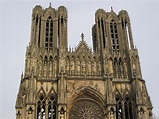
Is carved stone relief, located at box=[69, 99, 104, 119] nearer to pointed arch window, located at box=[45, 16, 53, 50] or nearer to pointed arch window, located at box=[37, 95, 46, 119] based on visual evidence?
pointed arch window, located at box=[37, 95, 46, 119]

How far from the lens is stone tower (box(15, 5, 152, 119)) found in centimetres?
2806

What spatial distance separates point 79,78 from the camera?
2981 cm

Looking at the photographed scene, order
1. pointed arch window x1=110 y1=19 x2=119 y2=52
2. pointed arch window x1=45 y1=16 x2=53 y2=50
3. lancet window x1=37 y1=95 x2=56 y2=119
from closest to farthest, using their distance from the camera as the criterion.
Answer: lancet window x1=37 y1=95 x2=56 y2=119 < pointed arch window x1=45 y1=16 x2=53 y2=50 < pointed arch window x1=110 y1=19 x2=119 y2=52

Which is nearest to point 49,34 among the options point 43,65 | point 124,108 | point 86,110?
point 43,65

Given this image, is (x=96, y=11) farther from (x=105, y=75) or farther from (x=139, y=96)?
(x=139, y=96)

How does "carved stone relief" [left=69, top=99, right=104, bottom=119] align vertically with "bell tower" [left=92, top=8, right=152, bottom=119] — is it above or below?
below

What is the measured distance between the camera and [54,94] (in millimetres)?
28703

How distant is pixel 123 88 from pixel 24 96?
395 inches

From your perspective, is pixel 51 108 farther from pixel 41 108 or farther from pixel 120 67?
pixel 120 67

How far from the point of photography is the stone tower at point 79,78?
28.1 meters

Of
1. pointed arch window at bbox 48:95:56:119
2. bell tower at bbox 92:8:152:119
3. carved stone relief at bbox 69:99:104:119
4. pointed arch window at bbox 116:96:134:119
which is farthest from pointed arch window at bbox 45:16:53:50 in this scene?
pointed arch window at bbox 116:96:134:119

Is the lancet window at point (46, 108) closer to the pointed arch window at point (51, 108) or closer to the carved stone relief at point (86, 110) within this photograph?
the pointed arch window at point (51, 108)

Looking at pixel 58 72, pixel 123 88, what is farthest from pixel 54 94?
pixel 123 88

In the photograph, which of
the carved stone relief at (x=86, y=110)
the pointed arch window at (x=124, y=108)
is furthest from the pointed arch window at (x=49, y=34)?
the pointed arch window at (x=124, y=108)
